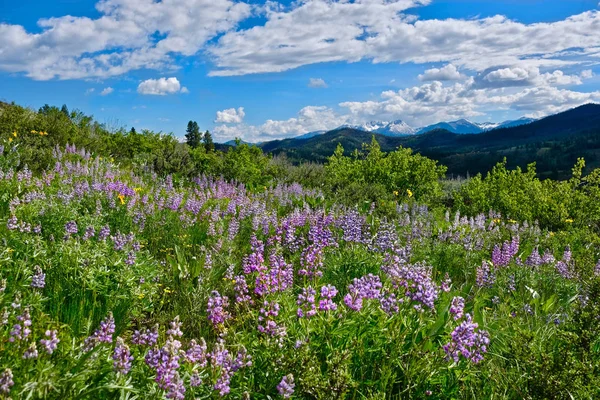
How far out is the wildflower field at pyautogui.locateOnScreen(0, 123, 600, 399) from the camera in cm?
278

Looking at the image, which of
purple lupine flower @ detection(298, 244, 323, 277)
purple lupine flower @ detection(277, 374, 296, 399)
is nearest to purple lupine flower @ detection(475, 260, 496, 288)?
purple lupine flower @ detection(298, 244, 323, 277)

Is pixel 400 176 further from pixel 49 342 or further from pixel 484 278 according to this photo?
pixel 49 342

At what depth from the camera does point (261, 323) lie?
448 cm

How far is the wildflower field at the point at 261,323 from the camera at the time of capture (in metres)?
2.78

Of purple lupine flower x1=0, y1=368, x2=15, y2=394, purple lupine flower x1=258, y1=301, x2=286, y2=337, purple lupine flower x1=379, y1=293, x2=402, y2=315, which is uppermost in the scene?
purple lupine flower x1=0, y1=368, x2=15, y2=394

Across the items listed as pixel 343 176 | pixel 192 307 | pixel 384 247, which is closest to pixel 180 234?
pixel 192 307

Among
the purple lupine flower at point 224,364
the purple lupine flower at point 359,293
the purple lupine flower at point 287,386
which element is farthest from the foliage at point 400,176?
the purple lupine flower at point 287,386

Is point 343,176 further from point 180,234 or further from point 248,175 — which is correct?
point 180,234

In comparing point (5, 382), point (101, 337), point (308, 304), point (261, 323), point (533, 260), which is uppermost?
point (5, 382)

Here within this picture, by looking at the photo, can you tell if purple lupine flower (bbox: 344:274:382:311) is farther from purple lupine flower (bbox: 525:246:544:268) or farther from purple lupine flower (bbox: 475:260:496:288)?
purple lupine flower (bbox: 525:246:544:268)

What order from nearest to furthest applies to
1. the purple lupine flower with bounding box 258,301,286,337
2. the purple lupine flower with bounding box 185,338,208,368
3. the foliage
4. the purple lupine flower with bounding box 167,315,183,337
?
1. the purple lupine flower with bounding box 167,315,183,337
2. the purple lupine flower with bounding box 185,338,208,368
3. the purple lupine flower with bounding box 258,301,286,337
4. the foliage

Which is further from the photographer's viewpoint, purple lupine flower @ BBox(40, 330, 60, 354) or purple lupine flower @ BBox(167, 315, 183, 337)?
purple lupine flower @ BBox(167, 315, 183, 337)

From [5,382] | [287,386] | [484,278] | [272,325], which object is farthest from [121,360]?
[484,278]

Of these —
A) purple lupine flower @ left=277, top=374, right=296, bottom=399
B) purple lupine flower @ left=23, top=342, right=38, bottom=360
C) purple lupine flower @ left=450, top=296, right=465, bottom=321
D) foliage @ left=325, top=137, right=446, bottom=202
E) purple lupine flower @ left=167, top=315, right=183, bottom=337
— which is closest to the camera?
purple lupine flower @ left=23, top=342, right=38, bottom=360
